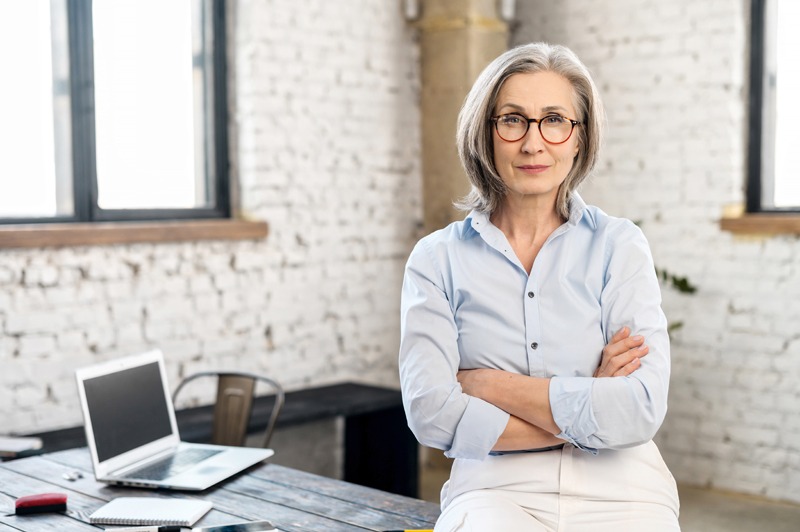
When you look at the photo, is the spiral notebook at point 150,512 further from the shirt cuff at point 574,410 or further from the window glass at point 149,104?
the window glass at point 149,104

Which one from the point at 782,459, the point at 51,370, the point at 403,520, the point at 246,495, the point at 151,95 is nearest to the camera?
the point at 403,520

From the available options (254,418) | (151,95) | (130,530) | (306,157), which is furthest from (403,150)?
(130,530)

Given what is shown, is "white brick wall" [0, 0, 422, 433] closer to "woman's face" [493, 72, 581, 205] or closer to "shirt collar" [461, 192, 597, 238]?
"shirt collar" [461, 192, 597, 238]

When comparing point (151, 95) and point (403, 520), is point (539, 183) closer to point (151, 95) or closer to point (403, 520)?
point (403, 520)

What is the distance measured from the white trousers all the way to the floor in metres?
2.57

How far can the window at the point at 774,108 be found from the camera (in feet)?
15.3

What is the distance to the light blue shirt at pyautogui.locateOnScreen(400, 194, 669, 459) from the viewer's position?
6.35 ft

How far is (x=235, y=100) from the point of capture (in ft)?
15.4

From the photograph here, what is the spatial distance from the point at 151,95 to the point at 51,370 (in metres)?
1.30

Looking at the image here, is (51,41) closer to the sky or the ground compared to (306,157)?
closer to the sky

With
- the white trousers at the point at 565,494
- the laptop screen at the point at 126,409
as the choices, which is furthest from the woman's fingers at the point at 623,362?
the laptop screen at the point at 126,409

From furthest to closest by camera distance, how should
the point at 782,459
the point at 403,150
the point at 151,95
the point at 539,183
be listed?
the point at 403,150 < the point at 782,459 < the point at 151,95 < the point at 539,183

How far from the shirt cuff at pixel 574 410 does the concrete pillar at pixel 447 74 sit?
333cm

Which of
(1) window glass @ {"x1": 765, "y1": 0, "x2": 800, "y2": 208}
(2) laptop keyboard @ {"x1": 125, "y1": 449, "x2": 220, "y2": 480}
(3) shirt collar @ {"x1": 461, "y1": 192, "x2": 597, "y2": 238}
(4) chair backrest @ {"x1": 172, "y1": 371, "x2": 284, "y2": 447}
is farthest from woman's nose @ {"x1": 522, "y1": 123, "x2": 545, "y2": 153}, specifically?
(1) window glass @ {"x1": 765, "y1": 0, "x2": 800, "y2": 208}
